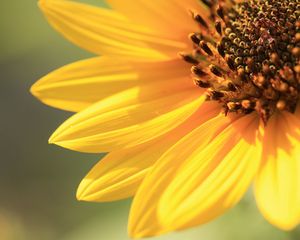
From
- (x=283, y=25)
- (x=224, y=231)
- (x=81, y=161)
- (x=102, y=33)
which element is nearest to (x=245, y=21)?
(x=283, y=25)

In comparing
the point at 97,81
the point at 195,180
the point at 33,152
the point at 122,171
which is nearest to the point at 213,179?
the point at 195,180

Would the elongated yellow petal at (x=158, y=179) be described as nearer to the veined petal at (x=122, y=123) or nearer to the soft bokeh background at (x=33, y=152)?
the veined petal at (x=122, y=123)

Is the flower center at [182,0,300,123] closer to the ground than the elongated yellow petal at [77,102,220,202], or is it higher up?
higher up

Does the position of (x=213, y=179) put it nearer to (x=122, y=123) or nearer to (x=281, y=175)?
(x=281, y=175)

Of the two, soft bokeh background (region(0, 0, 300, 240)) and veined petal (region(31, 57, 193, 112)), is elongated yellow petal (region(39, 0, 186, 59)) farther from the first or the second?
soft bokeh background (region(0, 0, 300, 240))

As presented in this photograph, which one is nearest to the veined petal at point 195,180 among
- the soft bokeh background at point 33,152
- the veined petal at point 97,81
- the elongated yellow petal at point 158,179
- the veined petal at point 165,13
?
the elongated yellow petal at point 158,179

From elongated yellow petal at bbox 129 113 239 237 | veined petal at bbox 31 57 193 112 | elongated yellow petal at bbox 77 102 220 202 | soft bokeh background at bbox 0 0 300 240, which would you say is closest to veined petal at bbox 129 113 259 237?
elongated yellow petal at bbox 129 113 239 237
